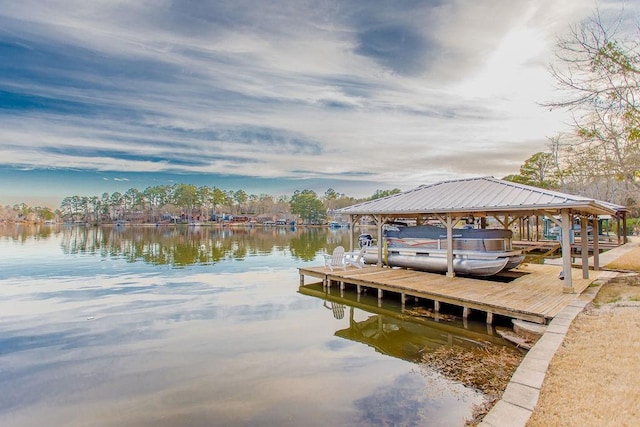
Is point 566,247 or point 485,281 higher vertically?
point 566,247

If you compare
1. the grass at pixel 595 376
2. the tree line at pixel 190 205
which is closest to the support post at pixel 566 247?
the grass at pixel 595 376

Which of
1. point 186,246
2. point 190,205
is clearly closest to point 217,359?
point 186,246

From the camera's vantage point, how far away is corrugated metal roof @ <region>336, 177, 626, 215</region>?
8117mm

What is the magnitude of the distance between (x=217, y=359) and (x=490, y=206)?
7356mm

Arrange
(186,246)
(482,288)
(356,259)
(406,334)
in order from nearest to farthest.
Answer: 1. (406,334)
2. (482,288)
3. (356,259)
4. (186,246)

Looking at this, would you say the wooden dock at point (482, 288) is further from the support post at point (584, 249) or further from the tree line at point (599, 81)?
the tree line at point (599, 81)

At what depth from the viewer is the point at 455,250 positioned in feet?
35.7

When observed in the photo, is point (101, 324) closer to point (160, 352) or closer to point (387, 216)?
point (160, 352)

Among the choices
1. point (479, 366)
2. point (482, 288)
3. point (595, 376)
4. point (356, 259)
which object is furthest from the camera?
point (356, 259)

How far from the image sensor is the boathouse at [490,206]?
26.5 ft

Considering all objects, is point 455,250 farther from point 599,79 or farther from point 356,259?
point 599,79

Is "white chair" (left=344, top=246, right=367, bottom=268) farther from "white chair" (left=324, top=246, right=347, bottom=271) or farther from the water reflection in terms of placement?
the water reflection

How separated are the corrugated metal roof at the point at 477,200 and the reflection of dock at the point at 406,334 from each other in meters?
3.23

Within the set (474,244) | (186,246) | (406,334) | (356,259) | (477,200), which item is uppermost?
(477,200)
